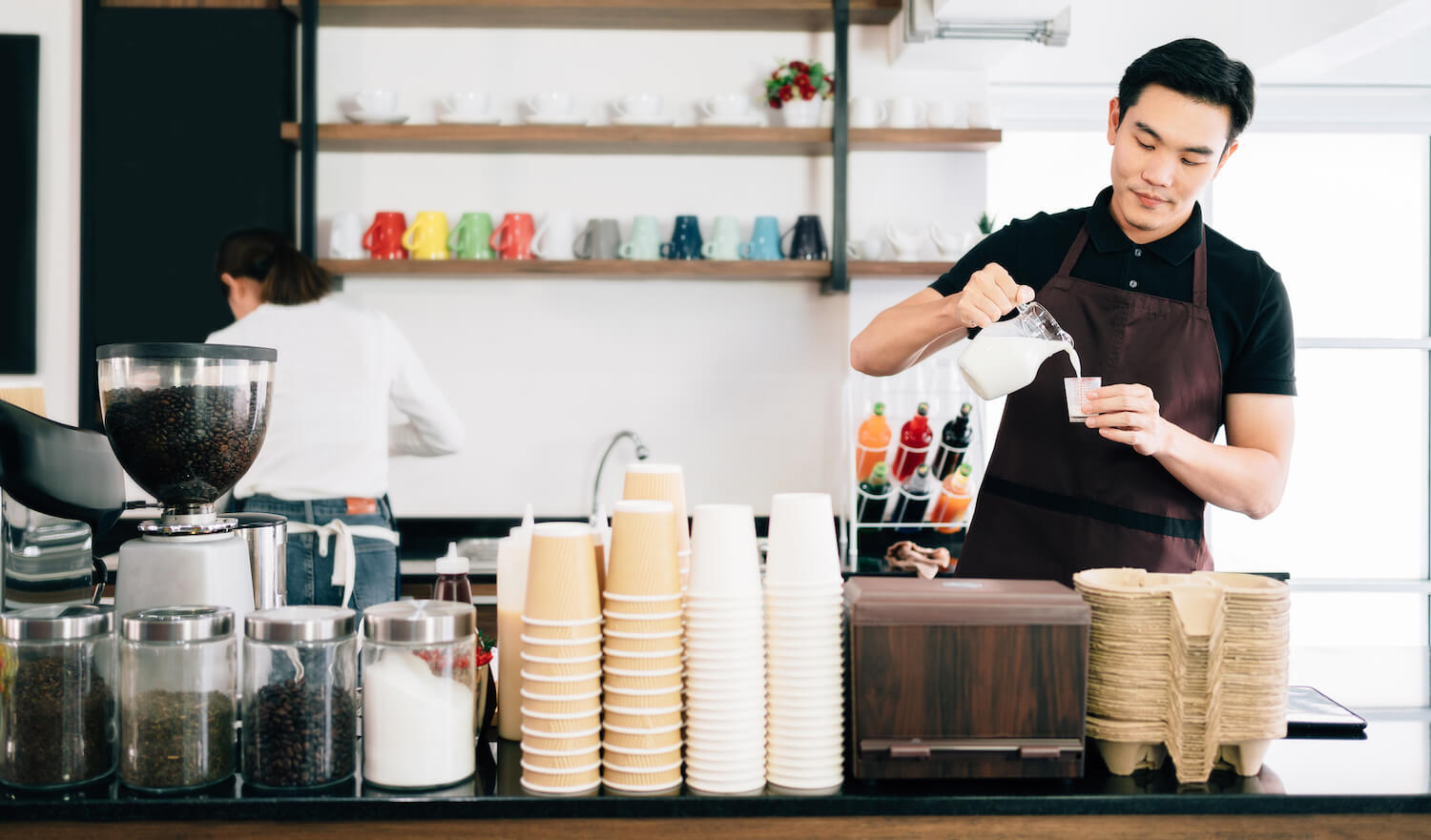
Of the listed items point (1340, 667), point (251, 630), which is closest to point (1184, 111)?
point (1340, 667)

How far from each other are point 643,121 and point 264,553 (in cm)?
209

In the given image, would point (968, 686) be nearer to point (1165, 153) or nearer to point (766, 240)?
point (1165, 153)

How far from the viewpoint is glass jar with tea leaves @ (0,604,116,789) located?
104 cm

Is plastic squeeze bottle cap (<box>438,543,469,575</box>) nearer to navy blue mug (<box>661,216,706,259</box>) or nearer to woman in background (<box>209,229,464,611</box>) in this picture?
woman in background (<box>209,229,464,611</box>)

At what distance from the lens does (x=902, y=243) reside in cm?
316

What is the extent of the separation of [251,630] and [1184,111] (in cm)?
135

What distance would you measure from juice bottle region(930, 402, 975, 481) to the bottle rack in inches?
0.9

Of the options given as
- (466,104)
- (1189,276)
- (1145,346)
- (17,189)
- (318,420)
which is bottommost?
(318,420)

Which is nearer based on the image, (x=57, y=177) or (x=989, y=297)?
(x=989, y=297)

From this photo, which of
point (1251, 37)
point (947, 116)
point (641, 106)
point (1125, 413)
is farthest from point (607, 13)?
point (1125, 413)

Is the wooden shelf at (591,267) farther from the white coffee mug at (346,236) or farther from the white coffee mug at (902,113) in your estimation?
the white coffee mug at (902,113)

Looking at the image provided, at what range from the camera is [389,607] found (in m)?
1.06

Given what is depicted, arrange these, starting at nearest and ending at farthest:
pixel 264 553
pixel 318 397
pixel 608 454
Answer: pixel 264 553, pixel 318 397, pixel 608 454

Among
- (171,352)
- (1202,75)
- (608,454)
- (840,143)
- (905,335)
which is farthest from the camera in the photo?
(608,454)
